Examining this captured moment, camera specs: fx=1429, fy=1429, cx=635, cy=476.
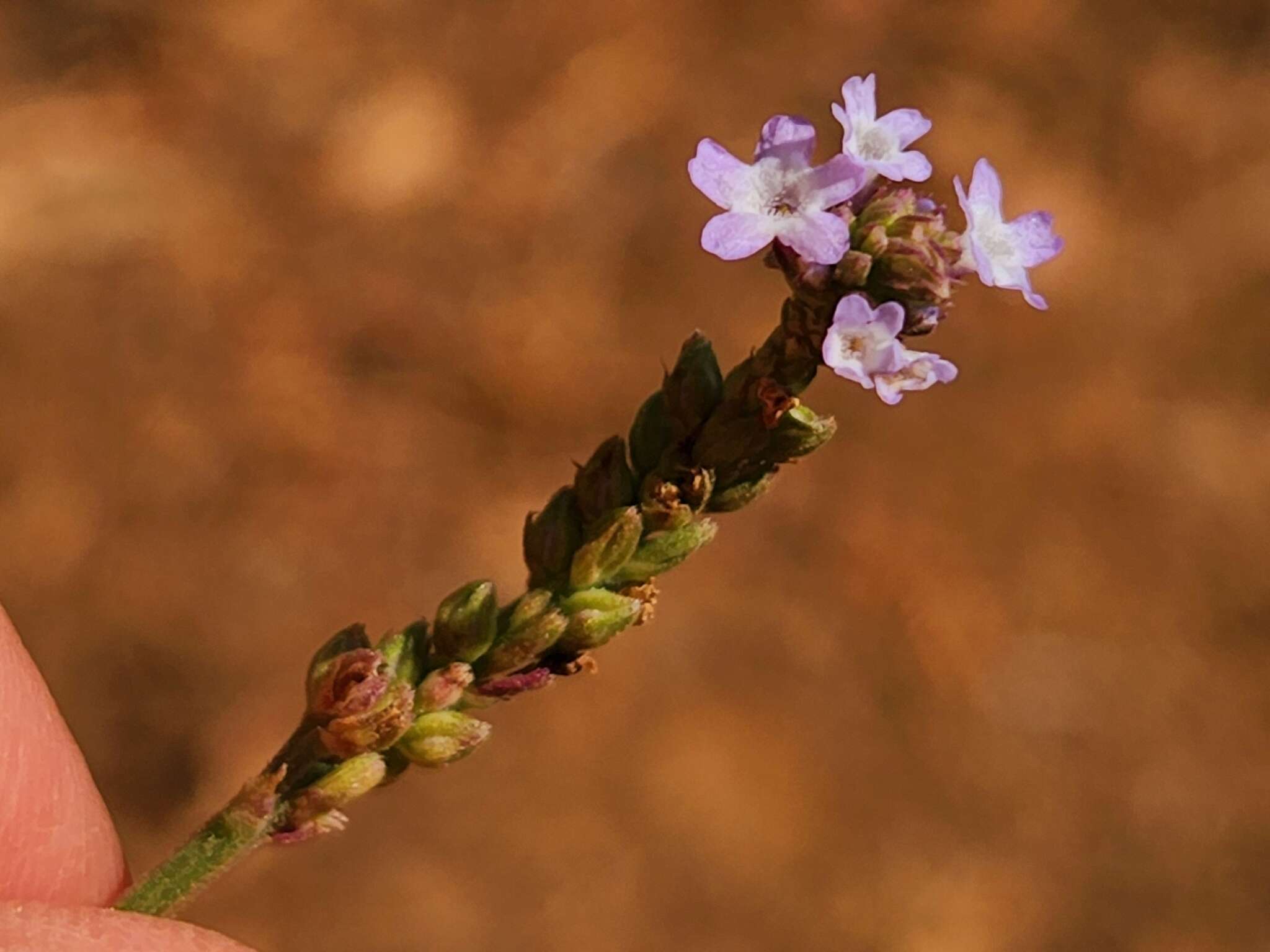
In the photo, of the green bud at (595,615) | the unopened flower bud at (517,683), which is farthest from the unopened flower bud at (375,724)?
the green bud at (595,615)

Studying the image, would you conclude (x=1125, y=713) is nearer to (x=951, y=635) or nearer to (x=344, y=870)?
(x=951, y=635)

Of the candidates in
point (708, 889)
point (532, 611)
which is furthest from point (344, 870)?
point (532, 611)

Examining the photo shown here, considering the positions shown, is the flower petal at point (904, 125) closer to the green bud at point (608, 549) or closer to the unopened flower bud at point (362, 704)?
the green bud at point (608, 549)

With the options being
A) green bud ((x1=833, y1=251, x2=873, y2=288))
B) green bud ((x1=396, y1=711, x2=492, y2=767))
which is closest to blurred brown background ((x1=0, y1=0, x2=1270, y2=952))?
green bud ((x1=396, y1=711, x2=492, y2=767))

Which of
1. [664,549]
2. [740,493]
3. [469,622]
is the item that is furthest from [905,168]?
[469,622]

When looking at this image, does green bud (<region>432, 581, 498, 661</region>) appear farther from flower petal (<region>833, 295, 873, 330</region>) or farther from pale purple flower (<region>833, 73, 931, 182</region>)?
pale purple flower (<region>833, 73, 931, 182</region>)

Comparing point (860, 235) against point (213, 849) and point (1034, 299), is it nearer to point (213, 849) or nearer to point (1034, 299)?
point (1034, 299)
